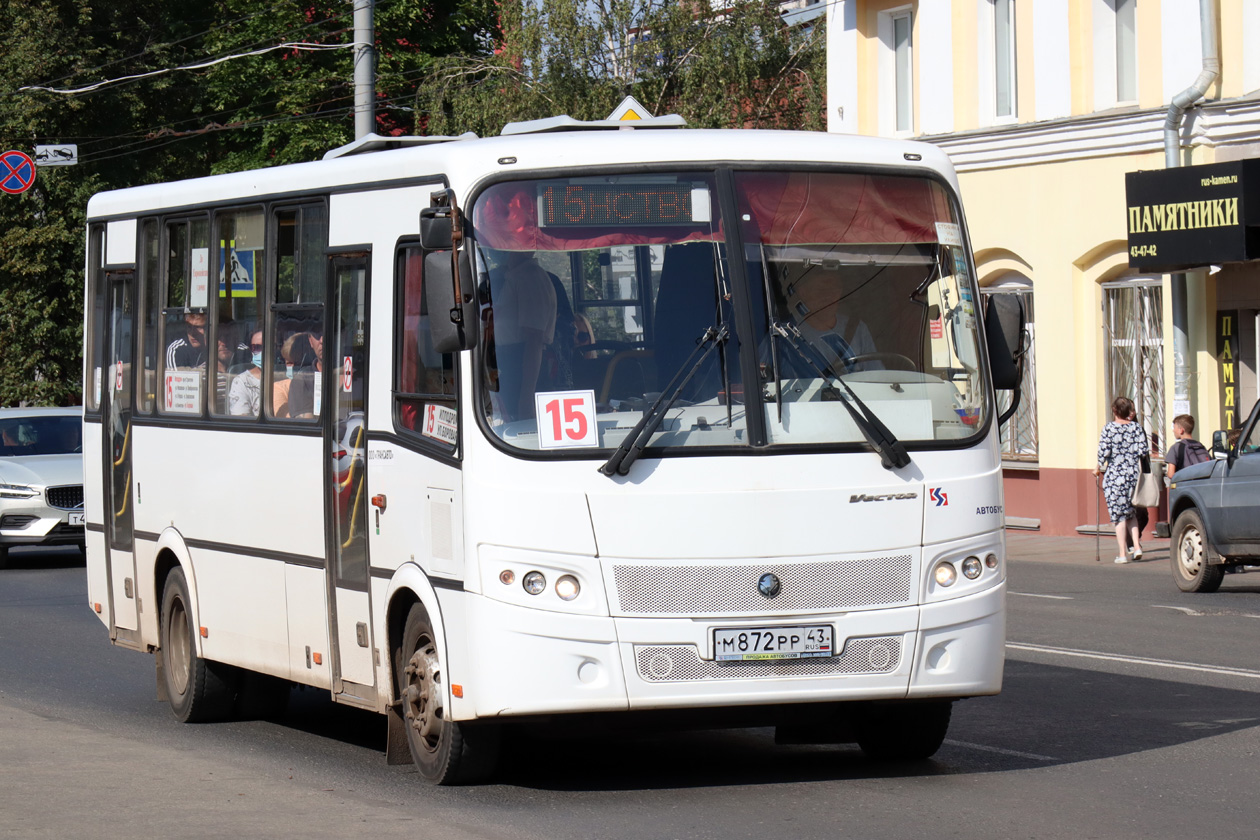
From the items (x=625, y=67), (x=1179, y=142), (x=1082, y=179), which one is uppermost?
(x=625, y=67)

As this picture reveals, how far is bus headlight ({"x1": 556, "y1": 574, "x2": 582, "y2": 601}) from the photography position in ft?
27.3

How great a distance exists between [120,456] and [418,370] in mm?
4097

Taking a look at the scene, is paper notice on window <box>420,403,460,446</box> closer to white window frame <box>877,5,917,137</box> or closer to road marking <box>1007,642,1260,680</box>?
road marking <box>1007,642,1260,680</box>

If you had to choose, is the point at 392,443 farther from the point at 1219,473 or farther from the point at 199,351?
the point at 1219,473

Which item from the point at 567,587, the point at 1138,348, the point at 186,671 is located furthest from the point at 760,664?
the point at 1138,348

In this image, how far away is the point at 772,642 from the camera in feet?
27.6

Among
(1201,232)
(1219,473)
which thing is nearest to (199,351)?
(1219,473)

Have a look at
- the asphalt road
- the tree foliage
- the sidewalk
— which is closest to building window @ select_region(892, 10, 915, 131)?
the sidewalk

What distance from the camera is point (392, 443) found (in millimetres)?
9344

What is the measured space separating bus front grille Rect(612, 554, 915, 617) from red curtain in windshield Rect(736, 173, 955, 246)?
1368 mm

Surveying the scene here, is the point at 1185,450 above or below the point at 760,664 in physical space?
above

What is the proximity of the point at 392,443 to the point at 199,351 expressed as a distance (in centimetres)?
270

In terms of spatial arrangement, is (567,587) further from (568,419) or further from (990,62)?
(990,62)

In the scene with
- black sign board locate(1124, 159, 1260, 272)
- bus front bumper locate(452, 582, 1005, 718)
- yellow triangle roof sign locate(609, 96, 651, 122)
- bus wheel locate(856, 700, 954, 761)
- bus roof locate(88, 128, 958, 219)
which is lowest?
bus wheel locate(856, 700, 954, 761)
